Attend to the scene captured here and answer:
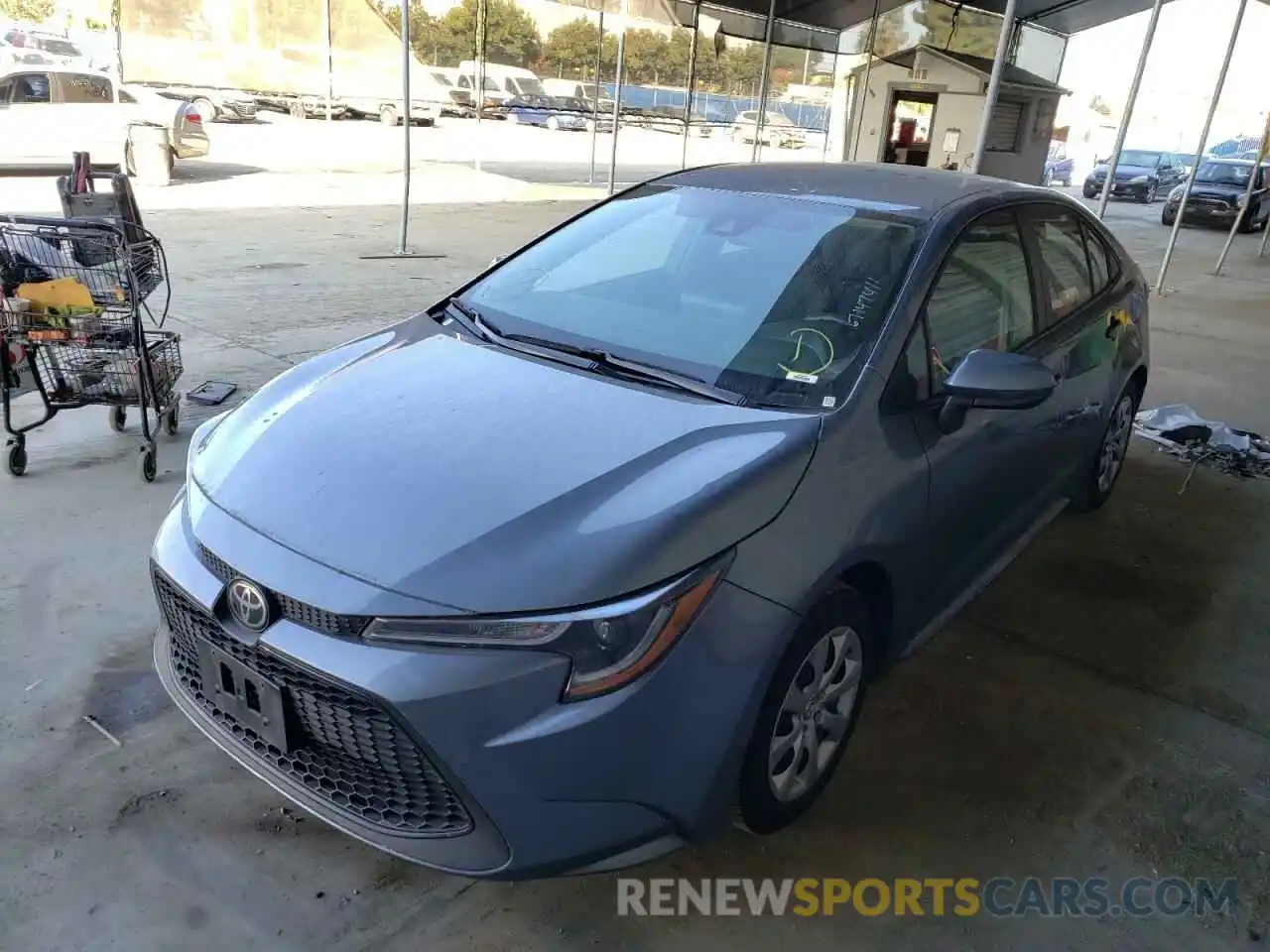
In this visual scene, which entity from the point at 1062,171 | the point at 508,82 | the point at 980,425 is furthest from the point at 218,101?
the point at 980,425

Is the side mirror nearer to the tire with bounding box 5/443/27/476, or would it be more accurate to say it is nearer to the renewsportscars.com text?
the renewsportscars.com text

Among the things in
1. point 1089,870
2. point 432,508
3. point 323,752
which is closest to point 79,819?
point 323,752

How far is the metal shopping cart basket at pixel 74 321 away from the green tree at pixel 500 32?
34625 millimetres

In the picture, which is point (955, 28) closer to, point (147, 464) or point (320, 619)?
point (147, 464)

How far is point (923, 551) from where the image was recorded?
2.55 m

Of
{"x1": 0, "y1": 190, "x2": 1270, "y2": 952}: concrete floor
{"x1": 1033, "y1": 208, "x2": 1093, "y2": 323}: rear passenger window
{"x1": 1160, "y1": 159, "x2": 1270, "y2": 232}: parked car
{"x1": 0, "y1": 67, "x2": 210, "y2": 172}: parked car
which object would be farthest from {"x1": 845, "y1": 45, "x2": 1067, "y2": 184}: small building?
{"x1": 0, "y1": 190, "x2": 1270, "y2": 952}: concrete floor

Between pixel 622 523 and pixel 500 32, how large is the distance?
3849cm

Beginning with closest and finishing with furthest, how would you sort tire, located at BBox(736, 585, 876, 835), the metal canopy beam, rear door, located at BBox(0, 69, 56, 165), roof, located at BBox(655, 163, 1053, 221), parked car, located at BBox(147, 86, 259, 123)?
tire, located at BBox(736, 585, 876, 835), roof, located at BBox(655, 163, 1053, 221), rear door, located at BBox(0, 69, 56, 165), the metal canopy beam, parked car, located at BBox(147, 86, 259, 123)

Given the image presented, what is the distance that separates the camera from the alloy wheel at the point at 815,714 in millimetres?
2143

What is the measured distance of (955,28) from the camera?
1795 centimetres

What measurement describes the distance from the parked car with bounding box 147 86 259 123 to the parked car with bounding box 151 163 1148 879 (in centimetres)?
2478

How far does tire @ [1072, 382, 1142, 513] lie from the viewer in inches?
161

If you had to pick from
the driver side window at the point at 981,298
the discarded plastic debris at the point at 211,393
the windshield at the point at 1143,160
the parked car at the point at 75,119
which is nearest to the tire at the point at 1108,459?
the driver side window at the point at 981,298

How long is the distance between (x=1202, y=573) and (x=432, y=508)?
343 centimetres
